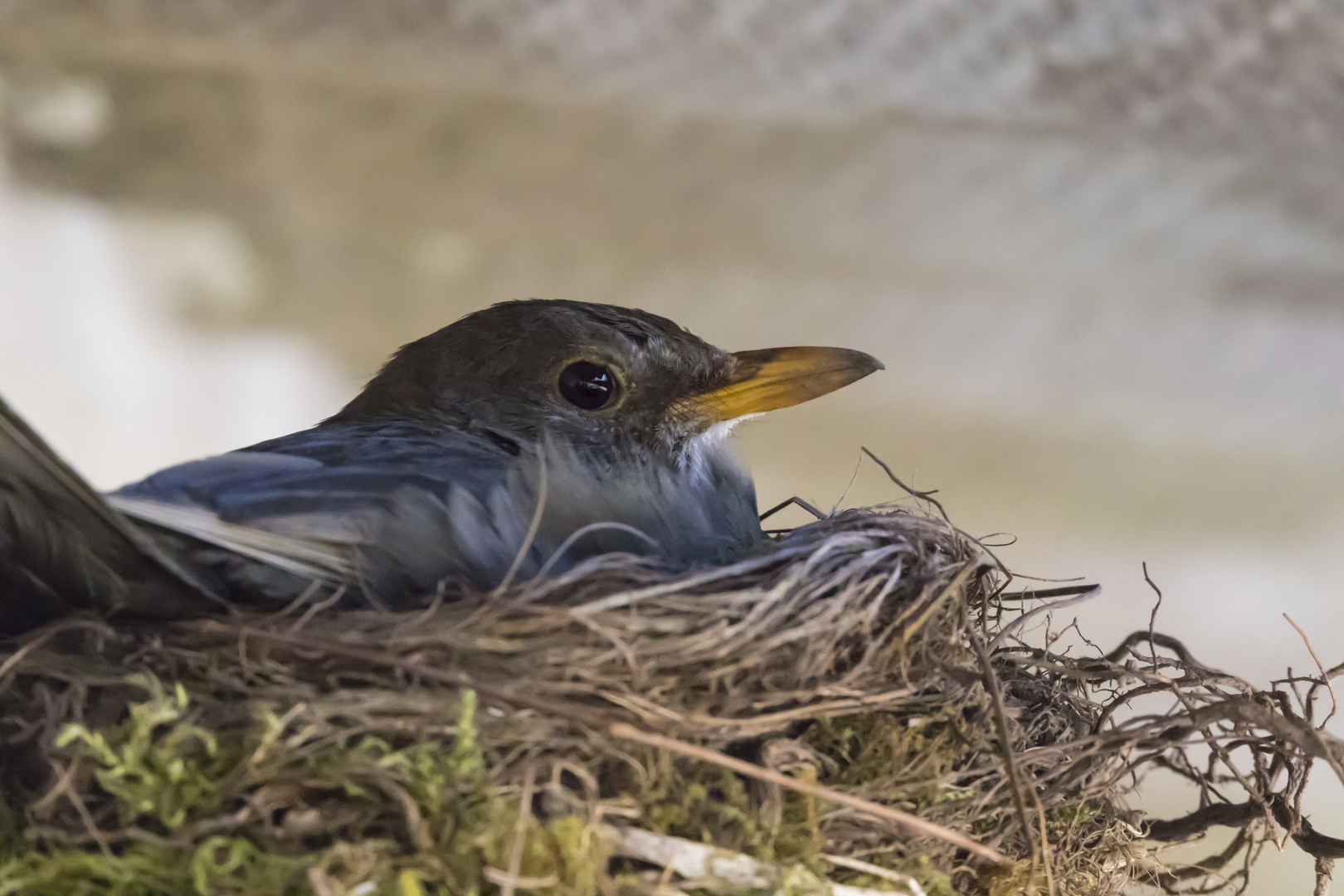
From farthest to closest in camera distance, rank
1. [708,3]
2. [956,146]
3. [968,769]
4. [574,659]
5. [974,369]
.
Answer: [974,369]
[956,146]
[708,3]
[968,769]
[574,659]

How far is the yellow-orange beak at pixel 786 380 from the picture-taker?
1.34 meters

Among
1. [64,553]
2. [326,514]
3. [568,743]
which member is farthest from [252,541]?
[568,743]

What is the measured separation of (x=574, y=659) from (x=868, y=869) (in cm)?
32

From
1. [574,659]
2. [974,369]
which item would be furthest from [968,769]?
[974,369]

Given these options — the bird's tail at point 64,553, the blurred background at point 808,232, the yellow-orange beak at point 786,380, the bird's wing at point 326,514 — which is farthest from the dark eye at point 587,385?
the blurred background at point 808,232

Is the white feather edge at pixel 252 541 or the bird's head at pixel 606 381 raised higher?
the bird's head at pixel 606 381

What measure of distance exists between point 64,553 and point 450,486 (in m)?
0.35

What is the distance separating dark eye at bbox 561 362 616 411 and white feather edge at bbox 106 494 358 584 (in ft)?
1.64

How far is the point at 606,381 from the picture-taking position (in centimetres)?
133

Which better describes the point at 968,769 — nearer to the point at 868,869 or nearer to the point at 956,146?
the point at 868,869

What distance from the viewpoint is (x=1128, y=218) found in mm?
1997

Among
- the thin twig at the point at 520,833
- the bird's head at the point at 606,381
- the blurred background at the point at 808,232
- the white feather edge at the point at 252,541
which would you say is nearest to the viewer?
the thin twig at the point at 520,833

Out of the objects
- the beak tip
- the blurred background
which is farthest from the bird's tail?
the blurred background

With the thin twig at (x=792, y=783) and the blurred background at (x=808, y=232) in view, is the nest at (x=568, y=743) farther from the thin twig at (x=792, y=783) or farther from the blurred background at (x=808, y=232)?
the blurred background at (x=808, y=232)
